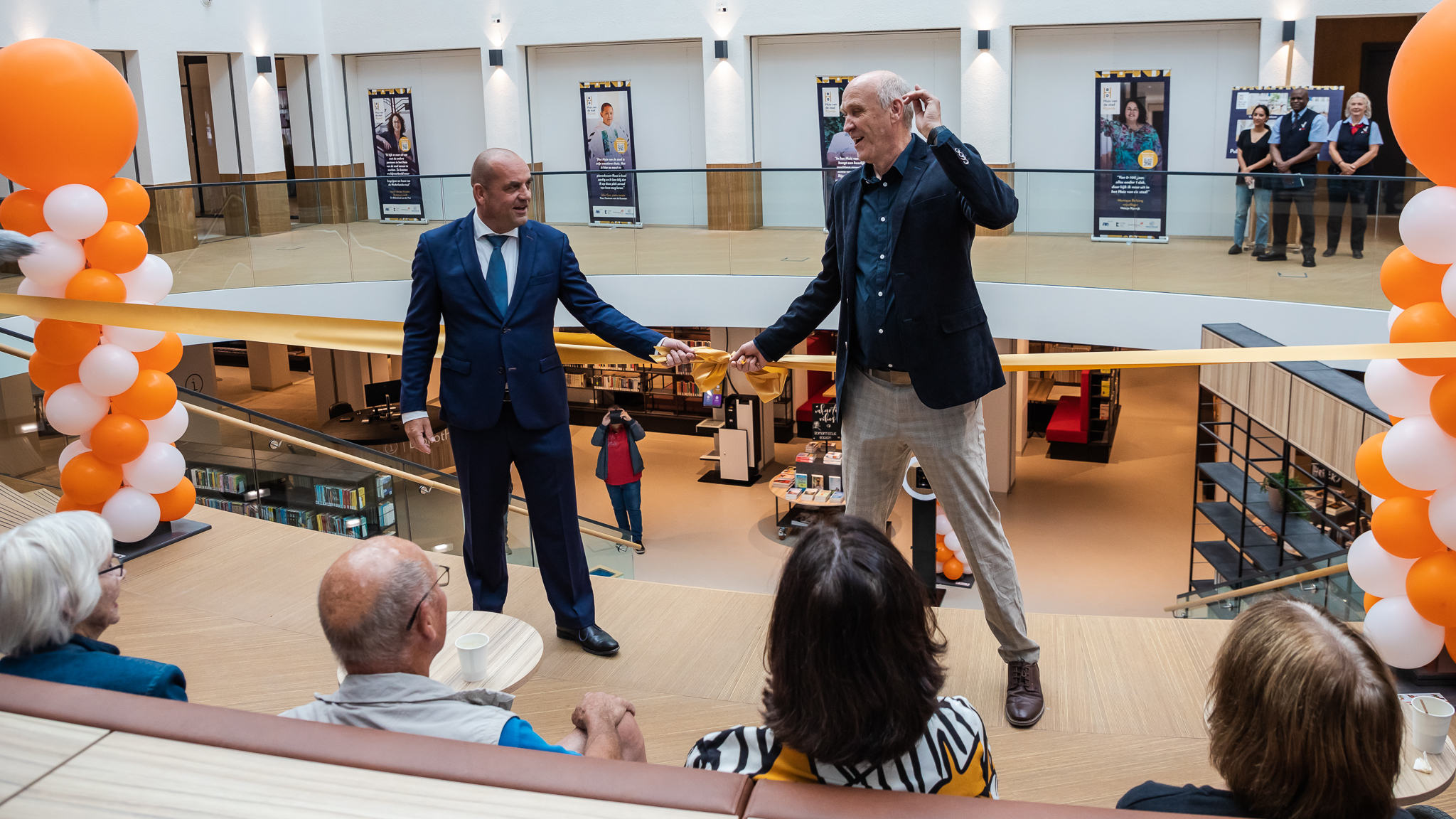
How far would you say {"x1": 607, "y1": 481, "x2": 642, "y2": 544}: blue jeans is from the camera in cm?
1195

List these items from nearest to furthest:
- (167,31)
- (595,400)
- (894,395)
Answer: (894,395) → (167,31) → (595,400)

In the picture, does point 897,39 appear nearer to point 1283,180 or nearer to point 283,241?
point 1283,180

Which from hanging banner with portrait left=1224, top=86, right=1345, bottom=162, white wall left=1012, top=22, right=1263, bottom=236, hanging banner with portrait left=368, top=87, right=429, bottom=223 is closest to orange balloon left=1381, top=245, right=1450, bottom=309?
hanging banner with portrait left=1224, top=86, right=1345, bottom=162

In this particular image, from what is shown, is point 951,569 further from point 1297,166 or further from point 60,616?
point 60,616

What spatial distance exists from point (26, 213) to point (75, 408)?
0.69 metres

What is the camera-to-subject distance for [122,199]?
4113 mm

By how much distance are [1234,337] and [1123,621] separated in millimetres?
2890

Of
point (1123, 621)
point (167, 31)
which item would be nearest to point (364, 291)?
point (167, 31)

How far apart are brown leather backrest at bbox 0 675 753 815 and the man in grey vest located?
441 millimetres

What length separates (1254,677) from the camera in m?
1.55

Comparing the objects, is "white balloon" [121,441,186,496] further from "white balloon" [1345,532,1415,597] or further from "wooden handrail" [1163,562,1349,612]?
"wooden handrail" [1163,562,1349,612]

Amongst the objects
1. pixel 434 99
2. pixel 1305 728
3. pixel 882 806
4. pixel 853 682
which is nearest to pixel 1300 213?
pixel 1305 728

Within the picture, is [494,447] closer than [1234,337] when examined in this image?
Yes

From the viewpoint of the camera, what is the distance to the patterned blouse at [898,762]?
165cm
